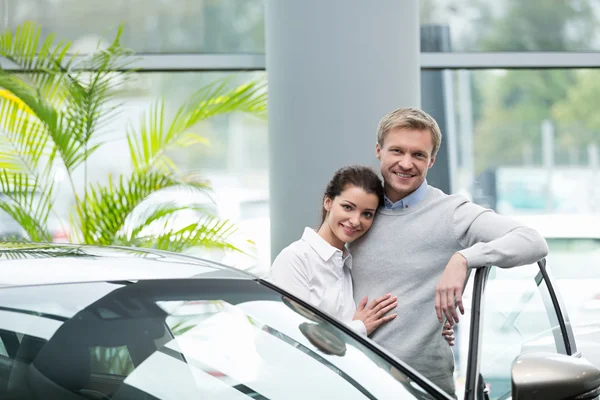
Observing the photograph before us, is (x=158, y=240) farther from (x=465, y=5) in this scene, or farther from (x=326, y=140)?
(x=465, y=5)

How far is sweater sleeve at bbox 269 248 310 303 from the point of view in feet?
7.57

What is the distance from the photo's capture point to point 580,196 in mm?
5621

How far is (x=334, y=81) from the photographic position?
4648 millimetres

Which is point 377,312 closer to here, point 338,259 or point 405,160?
point 338,259

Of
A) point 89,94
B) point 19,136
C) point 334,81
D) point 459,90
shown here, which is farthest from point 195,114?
point 459,90

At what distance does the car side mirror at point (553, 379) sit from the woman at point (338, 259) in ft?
1.94

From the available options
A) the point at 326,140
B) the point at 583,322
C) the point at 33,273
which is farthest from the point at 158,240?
the point at 33,273

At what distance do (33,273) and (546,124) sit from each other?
171 inches

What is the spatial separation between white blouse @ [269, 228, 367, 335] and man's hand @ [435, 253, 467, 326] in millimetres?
234

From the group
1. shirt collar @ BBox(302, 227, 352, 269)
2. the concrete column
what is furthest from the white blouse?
the concrete column

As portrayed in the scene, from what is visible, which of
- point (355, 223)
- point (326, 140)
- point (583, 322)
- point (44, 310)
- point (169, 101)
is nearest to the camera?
point (44, 310)

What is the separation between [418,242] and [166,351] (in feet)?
2.75

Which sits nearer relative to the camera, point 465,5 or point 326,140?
point 326,140

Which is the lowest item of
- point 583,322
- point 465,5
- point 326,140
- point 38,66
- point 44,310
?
point 583,322
